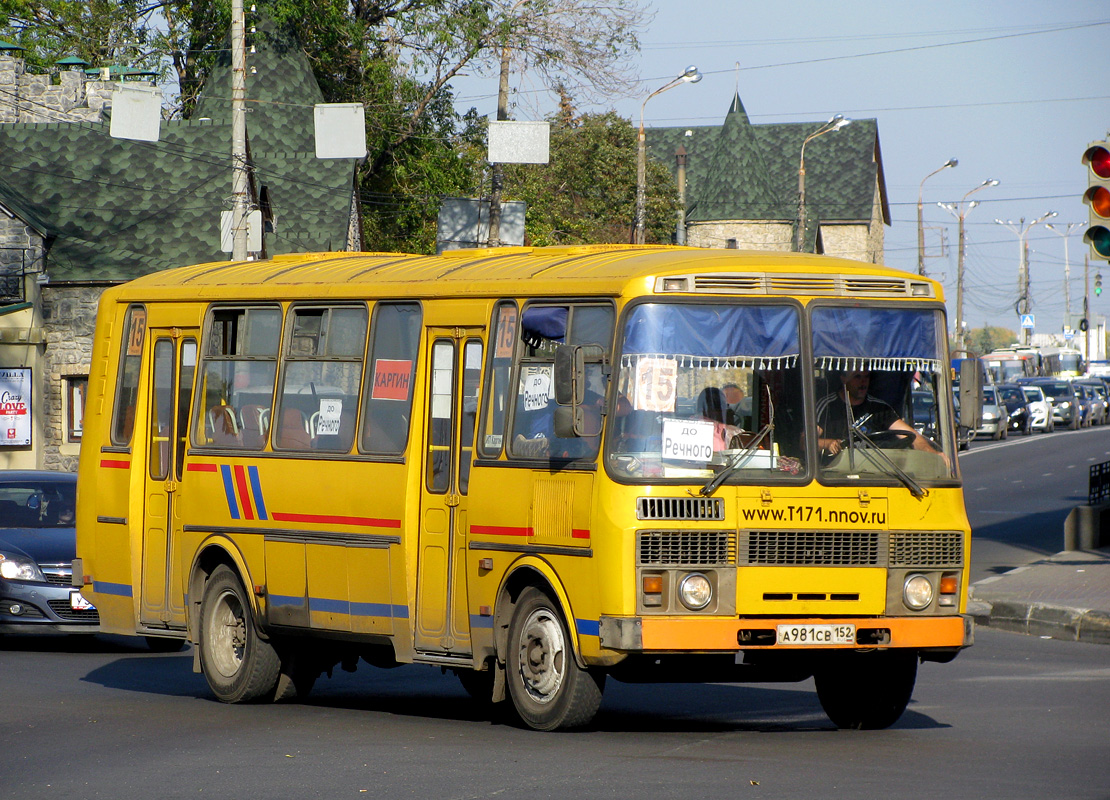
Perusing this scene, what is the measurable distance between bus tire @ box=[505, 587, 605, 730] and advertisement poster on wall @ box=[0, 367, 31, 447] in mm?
30616

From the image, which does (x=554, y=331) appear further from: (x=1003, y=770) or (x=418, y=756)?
(x=1003, y=770)

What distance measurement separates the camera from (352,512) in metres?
10.3

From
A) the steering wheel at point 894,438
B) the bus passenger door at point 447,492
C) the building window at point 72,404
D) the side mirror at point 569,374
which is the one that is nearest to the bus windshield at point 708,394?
the side mirror at point 569,374

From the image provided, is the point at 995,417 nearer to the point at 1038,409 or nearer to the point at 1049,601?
the point at 1038,409

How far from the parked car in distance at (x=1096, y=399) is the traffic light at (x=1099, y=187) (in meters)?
55.8

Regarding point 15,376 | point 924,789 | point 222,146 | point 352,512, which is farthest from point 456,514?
point 222,146

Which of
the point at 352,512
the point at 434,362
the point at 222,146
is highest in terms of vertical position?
the point at 222,146

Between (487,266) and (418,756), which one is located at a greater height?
(487,266)

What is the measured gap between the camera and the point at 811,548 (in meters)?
8.77

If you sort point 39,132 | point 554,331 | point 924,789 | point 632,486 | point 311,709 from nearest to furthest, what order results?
1. point 924,789
2. point 632,486
3. point 554,331
4. point 311,709
5. point 39,132

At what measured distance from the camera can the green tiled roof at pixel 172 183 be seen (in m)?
40.1

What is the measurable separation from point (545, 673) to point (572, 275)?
6.98ft

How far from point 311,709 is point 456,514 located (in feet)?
6.38

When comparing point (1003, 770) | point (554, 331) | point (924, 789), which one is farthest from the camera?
point (554, 331)
